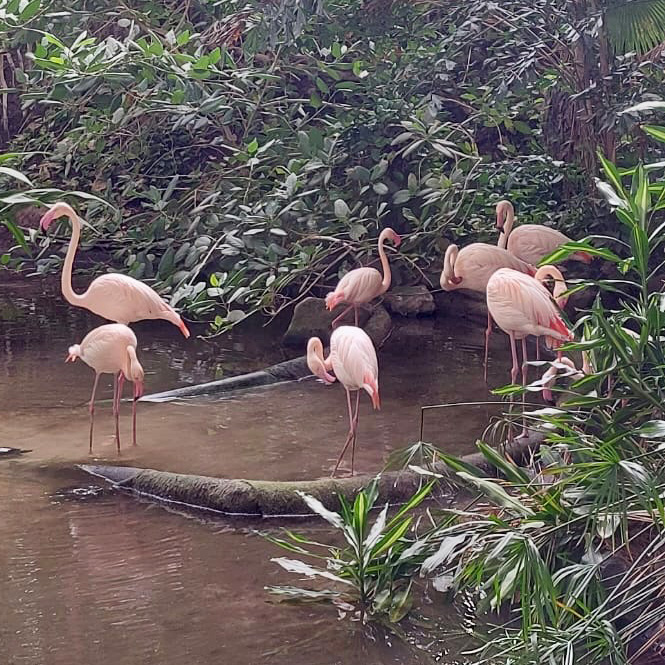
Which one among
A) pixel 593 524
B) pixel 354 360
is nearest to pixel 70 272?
pixel 354 360

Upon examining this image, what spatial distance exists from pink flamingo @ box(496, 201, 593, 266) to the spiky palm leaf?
116 centimetres

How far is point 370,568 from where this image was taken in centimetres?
317

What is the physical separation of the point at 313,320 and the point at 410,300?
701mm

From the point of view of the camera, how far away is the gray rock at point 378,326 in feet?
22.0

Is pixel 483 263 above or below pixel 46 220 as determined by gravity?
below

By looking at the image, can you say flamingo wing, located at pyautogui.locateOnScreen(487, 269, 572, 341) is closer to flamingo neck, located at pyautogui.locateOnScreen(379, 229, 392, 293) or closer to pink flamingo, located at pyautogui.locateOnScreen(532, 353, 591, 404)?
pink flamingo, located at pyautogui.locateOnScreen(532, 353, 591, 404)

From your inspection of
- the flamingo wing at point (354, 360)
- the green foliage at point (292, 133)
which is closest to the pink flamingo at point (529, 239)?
the green foliage at point (292, 133)

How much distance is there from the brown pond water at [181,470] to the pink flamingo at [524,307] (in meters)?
0.49

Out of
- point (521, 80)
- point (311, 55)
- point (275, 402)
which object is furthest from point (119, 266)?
point (521, 80)

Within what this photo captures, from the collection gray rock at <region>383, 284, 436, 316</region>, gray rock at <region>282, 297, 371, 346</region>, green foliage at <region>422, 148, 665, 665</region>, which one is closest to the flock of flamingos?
gray rock at <region>282, 297, 371, 346</region>

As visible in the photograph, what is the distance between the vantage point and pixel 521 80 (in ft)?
18.7

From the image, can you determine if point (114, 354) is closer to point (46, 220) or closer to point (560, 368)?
point (46, 220)

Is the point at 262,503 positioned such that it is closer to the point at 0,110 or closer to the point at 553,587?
the point at 553,587

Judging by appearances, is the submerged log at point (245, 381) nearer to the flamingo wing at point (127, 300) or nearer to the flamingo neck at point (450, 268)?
the flamingo wing at point (127, 300)
